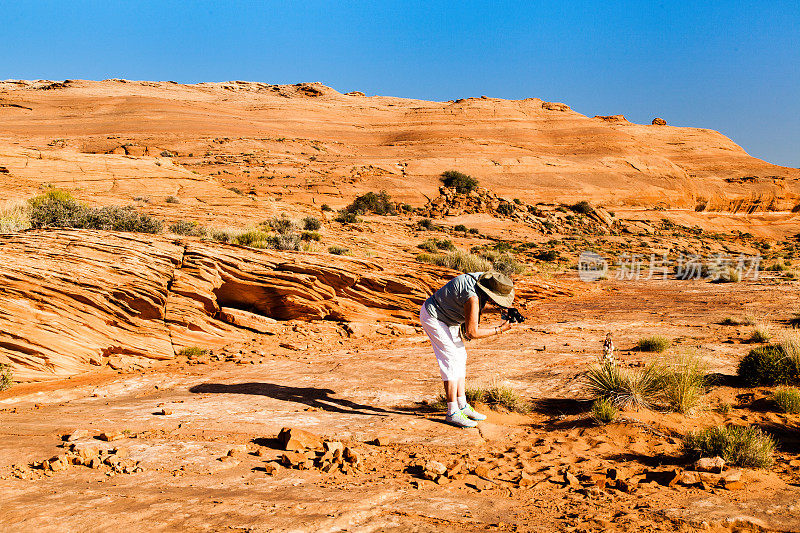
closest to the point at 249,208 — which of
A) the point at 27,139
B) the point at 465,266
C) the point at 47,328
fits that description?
the point at 465,266

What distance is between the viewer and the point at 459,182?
43500 mm

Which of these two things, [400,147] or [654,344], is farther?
[400,147]

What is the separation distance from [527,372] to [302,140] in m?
52.8

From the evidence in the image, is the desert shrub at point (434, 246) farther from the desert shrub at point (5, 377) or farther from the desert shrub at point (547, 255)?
the desert shrub at point (5, 377)

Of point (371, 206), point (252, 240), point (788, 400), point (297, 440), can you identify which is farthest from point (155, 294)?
point (371, 206)

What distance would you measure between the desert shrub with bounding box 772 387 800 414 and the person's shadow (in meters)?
Result: 4.09

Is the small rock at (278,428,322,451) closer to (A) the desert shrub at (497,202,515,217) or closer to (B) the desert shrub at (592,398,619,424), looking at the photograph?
(B) the desert shrub at (592,398,619,424)

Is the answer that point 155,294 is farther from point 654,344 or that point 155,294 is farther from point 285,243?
point 654,344

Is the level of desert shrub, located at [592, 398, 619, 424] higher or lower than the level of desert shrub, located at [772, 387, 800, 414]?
lower

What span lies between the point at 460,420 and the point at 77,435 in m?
3.61

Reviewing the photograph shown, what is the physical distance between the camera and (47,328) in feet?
24.4

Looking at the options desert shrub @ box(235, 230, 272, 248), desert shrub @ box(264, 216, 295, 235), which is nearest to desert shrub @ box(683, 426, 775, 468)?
desert shrub @ box(235, 230, 272, 248)

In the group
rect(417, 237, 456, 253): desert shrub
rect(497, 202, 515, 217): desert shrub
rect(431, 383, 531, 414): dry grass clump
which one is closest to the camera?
rect(431, 383, 531, 414): dry grass clump

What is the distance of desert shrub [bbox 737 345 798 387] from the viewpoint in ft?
19.7
